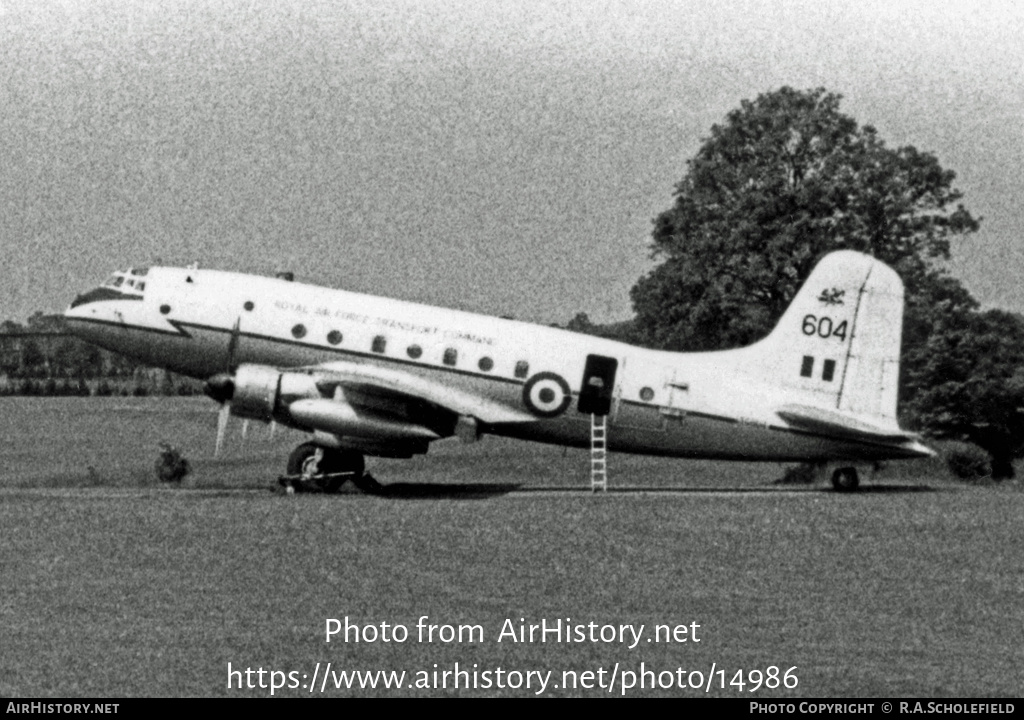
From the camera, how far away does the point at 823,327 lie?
35.8 m

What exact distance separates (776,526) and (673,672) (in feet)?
42.3

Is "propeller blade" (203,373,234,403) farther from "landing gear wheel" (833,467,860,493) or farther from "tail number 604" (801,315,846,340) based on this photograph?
"landing gear wheel" (833,467,860,493)

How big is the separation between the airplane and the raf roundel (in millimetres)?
30

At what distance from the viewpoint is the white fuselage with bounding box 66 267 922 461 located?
1389 inches

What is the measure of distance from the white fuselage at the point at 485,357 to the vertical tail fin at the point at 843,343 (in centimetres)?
57

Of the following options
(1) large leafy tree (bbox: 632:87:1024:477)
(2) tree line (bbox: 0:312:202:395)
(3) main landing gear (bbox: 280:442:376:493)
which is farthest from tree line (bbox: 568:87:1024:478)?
(2) tree line (bbox: 0:312:202:395)

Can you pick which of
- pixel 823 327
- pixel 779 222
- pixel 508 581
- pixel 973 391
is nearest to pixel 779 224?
pixel 779 222

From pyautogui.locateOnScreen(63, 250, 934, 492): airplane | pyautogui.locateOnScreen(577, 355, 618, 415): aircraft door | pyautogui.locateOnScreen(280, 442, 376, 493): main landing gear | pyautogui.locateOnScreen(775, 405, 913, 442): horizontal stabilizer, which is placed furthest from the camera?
pyautogui.locateOnScreen(577, 355, 618, 415): aircraft door

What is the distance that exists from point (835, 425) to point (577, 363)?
5515 mm

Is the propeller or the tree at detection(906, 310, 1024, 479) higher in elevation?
the tree at detection(906, 310, 1024, 479)

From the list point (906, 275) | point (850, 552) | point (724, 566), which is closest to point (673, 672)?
point (724, 566)

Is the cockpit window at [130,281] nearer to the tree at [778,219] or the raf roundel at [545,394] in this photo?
the raf roundel at [545,394]

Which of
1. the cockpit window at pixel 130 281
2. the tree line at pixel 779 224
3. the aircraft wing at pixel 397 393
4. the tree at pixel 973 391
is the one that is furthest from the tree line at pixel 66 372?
A: the aircraft wing at pixel 397 393

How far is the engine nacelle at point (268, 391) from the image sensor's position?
3378 cm
